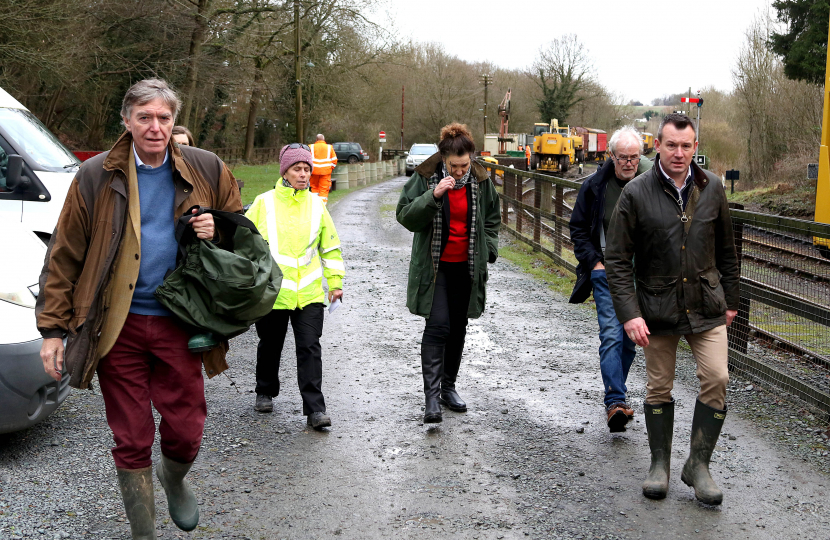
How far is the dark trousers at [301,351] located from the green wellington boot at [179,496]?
5.68 feet

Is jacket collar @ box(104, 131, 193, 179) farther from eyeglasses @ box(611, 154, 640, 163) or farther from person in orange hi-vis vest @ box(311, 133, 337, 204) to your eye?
person in orange hi-vis vest @ box(311, 133, 337, 204)

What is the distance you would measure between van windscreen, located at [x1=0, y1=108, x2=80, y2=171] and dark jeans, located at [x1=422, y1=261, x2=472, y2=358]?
474cm

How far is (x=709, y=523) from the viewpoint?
4.03 metres

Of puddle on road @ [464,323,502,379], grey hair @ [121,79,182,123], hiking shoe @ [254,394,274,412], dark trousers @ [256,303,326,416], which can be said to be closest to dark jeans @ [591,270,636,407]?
puddle on road @ [464,323,502,379]

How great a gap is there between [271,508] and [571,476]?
1635mm

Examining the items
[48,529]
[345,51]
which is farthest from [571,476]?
[345,51]


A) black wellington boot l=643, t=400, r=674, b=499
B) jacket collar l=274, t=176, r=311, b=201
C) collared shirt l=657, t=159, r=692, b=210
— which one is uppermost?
collared shirt l=657, t=159, r=692, b=210

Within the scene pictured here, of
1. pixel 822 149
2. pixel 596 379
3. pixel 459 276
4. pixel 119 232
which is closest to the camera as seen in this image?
pixel 119 232

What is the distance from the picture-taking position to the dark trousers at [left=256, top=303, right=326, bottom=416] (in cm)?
550

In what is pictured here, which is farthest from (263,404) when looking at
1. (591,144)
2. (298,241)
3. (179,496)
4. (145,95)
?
(591,144)

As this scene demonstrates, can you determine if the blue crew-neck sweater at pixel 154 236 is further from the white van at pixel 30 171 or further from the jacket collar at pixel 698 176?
the white van at pixel 30 171

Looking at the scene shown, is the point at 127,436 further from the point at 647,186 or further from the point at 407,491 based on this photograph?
the point at 647,186

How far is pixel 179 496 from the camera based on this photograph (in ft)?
12.4

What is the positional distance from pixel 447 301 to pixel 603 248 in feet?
3.63
